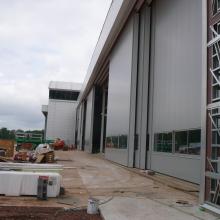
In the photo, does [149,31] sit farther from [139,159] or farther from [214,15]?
[214,15]

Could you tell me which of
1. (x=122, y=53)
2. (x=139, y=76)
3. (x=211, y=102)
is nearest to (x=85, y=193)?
(x=211, y=102)

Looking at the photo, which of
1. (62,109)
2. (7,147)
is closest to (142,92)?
(7,147)

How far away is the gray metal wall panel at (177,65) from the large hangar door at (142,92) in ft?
4.09

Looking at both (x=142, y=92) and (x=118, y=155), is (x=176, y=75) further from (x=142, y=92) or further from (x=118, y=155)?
(x=118, y=155)

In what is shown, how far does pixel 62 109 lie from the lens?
86.9 meters

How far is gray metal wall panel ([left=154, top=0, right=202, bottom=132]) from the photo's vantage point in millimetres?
16281

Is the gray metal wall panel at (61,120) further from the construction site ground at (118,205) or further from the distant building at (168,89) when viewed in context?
the construction site ground at (118,205)

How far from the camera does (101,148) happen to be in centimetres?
5088

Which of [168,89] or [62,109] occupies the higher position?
[62,109]

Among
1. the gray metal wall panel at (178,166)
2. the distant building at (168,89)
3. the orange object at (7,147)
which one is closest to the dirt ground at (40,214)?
the distant building at (168,89)

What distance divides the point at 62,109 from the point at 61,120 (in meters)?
2.90

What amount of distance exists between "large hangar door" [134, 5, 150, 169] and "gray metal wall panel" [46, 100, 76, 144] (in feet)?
195

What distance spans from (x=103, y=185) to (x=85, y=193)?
8.49 feet

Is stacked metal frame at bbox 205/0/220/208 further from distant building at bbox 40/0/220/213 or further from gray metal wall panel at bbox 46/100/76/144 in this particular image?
gray metal wall panel at bbox 46/100/76/144
